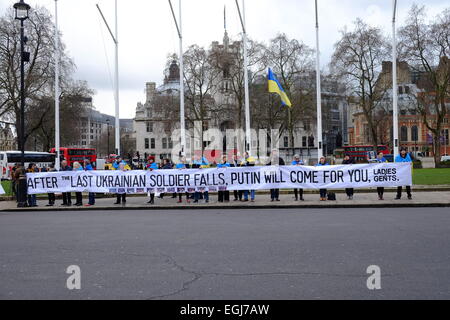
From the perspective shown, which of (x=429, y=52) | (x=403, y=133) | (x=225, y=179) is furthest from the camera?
(x=403, y=133)

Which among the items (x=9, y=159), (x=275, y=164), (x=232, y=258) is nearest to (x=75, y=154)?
(x=9, y=159)

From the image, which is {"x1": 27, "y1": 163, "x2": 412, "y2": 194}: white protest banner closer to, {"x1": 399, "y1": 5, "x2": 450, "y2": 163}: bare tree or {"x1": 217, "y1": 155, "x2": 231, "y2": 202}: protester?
{"x1": 217, "y1": 155, "x2": 231, "y2": 202}: protester

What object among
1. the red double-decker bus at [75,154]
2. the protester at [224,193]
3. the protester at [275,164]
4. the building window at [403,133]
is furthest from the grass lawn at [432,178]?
the building window at [403,133]

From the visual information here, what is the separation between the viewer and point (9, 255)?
8.43 meters

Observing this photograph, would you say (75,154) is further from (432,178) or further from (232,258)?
(232,258)

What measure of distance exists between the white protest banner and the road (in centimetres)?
493

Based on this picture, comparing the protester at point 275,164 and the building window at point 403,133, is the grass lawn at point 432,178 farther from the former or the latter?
the building window at point 403,133

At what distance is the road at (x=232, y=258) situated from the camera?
19.2 ft

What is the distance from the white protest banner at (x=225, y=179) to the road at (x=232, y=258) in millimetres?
4932

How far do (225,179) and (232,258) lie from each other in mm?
11365

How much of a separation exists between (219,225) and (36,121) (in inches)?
2090

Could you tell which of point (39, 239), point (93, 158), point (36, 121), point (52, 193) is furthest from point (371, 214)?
point (93, 158)

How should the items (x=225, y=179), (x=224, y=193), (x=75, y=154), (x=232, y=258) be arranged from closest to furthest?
(x=232, y=258) < (x=225, y=179) < (x=224, y=193) < (x=75, y=154)

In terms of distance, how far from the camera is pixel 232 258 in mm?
7789
